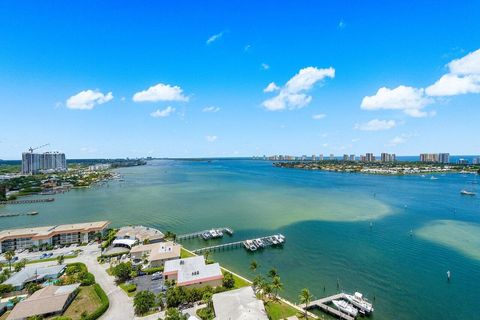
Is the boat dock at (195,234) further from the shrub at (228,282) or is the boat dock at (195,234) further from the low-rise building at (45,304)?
the low-rise building at (45,304)

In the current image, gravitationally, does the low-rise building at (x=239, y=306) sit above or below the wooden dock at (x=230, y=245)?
above

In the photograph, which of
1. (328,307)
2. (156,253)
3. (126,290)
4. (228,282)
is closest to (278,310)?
(328,307)

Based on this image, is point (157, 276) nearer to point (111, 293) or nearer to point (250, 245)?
point (111, 293)

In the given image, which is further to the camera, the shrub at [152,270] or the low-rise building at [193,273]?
the shrub at [152,270]

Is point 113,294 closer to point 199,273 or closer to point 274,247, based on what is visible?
point 199,273

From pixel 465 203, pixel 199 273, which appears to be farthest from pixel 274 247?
pixel 465 203

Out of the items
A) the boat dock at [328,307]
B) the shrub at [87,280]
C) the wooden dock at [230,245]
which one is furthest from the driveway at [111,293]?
the boat dock at [328,307]
